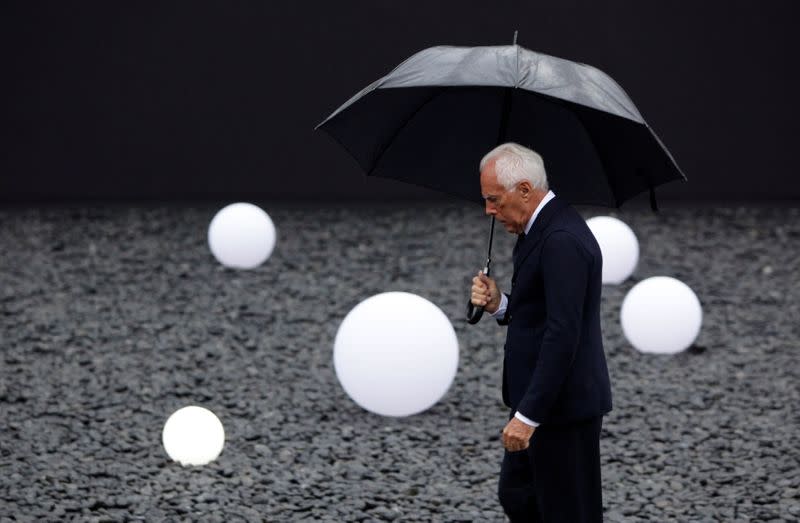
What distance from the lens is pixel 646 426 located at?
623cm

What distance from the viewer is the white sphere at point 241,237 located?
922 cm

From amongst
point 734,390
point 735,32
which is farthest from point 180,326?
point 735,32

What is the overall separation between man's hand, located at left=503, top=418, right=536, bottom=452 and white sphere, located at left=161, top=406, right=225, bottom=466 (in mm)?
2461

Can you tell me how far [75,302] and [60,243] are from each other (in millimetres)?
2031

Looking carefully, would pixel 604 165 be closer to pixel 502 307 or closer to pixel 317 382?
pixel 502 307

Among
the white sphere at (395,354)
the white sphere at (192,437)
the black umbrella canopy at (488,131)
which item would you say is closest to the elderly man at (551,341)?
the black umbrella canopy at (488,131)

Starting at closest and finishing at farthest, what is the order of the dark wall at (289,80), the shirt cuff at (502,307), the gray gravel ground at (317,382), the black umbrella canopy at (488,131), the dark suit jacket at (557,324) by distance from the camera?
the dark suit jacket at (557,324)
the black umbrella canopy at (488,131)
the shirt cuff at (502,307)
the gray gravel ground at (317,382)
the dark wall at (289,80)

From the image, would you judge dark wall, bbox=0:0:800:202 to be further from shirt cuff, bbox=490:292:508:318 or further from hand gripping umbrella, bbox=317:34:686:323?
shirt cuff, bbox=490:292:508:318

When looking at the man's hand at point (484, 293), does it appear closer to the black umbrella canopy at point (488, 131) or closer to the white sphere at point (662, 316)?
the black umbrella canopy at point (488, 131)

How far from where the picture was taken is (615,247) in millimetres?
8727

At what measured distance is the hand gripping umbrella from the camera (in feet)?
12.7

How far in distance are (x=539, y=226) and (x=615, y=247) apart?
536cm

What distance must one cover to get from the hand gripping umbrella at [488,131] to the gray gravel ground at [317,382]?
1.69m

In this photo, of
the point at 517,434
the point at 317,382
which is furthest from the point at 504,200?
the point at 317,382
